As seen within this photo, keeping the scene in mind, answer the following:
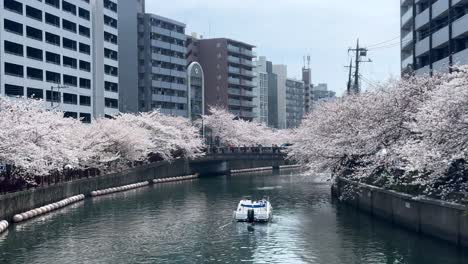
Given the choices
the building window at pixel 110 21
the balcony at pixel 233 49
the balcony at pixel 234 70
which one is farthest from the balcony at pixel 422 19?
the balcony at pixel 233 49

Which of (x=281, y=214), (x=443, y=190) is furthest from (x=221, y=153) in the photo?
(x=443, y=190)

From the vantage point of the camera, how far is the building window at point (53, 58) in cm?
9701

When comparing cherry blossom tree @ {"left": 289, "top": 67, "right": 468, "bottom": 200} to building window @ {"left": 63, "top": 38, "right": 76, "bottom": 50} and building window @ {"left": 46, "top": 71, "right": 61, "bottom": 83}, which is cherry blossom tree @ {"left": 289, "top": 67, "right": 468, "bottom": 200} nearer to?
building window @ {"left": 46, "top": 71, "right": 61, "bottom": 83}

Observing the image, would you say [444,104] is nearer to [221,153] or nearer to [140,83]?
[221,153]


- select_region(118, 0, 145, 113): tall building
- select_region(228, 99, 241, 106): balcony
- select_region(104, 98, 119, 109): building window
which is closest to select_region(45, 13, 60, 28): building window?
select_region(104, 98, 119, 109): building window

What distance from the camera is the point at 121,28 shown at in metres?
132

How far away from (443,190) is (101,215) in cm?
2909

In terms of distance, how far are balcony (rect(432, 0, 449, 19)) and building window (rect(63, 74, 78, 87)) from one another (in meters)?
60.2

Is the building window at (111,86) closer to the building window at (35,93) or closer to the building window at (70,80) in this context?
the building window at (70,80)

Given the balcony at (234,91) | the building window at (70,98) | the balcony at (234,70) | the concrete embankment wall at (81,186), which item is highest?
the balcony at (234,70)

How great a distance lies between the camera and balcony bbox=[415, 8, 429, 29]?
71812 mm

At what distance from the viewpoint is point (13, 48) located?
8831 centimetres

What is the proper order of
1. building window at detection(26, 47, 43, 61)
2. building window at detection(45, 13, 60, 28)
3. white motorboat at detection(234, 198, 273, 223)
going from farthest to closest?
1. building window at detection(45, 13, 60, 28)
2. building window at detection(26, 47, 43, 61)
3. white motorboat at detection(234, 198, 273, 223)

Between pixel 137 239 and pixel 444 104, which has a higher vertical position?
pixel 444 104
